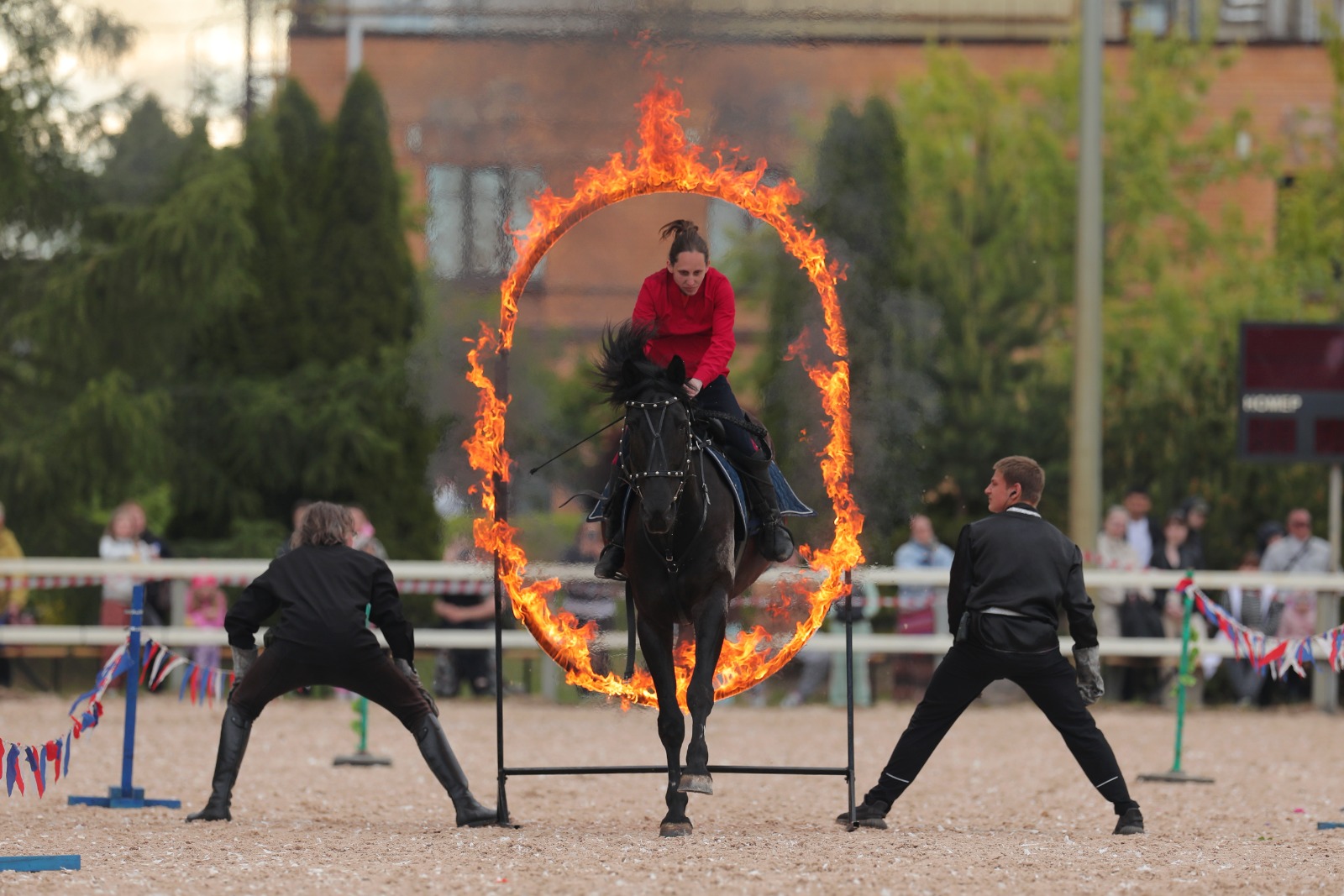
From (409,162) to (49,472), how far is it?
5158mm

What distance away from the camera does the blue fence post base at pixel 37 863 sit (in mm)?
8281

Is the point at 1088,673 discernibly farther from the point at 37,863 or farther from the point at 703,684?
the point at 37,863

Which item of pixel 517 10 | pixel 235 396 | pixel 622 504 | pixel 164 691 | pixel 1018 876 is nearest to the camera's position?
pixel 1018 876

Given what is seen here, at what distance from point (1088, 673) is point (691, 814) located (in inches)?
104

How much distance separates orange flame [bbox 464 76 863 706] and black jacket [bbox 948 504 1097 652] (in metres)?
1.00

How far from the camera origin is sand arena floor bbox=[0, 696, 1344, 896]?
8180 millimetres

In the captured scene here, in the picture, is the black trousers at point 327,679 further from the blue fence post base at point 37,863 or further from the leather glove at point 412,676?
the blue fence post base at point 37,863

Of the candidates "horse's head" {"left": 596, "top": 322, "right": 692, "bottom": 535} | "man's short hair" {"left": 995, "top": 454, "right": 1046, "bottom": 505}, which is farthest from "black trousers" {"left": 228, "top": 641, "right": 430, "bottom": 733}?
"man's short hair" {"left": 995, "top": 454, "right": 1046, "bottom": 505}

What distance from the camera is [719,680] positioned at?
11219 mm

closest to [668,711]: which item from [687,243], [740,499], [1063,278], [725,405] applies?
[740,499]

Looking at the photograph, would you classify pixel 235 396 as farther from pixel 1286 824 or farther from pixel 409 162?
pixel 1286 824

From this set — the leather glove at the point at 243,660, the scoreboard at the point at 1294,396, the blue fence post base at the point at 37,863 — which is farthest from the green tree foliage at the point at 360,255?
the blue fence post base at the point at 37,863

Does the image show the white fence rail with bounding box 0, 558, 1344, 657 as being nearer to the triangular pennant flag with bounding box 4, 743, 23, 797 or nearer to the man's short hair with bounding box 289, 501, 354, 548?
the man's short hair with bounding box 289, 501, 354, 548

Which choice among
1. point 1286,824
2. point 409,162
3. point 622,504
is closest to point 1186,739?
point 1286,824
